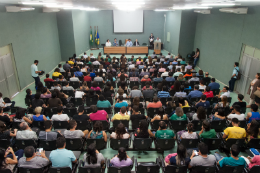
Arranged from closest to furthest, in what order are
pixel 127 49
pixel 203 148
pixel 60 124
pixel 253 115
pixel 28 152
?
pixel 28 152
pixel 203 148
pixel 60 124
pixel 253 115
pixel 127 49

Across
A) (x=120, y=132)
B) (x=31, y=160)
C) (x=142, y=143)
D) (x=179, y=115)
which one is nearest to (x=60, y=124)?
(x=31, y=160)

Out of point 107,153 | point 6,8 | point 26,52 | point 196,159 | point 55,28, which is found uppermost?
point 6,8

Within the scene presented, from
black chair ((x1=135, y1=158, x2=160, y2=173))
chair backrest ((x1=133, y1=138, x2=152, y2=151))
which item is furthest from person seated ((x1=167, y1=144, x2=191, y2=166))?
chair backrest ((x1=133, y1=138, x2=152, y2=151))

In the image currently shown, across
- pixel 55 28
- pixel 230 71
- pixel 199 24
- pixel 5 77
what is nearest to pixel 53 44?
pixel 55 28

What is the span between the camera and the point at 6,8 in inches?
298

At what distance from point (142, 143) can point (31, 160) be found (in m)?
2.22

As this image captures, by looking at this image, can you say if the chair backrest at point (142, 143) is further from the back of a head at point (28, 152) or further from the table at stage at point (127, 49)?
the table at stage at point (127, 49)

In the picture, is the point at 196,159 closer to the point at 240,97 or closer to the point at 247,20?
the point at 240,97

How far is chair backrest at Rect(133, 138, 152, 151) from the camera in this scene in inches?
170

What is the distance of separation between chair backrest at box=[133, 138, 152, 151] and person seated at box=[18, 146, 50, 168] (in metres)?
1.84

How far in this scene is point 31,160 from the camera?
3.43m

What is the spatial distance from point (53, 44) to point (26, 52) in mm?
3755

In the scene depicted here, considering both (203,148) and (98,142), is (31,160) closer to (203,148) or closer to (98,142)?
(98,142)

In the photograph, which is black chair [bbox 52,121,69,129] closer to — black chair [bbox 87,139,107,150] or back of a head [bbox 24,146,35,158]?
black chair [bbox 87,139,107,150]
